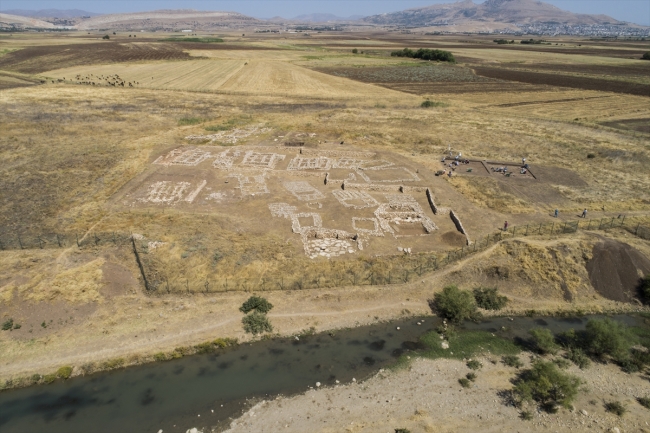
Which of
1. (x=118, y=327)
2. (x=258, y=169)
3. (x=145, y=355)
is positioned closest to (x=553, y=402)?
(x=145, y=355)

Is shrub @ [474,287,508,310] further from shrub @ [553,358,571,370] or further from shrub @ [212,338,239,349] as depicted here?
shrub @ [212,338,239,349]

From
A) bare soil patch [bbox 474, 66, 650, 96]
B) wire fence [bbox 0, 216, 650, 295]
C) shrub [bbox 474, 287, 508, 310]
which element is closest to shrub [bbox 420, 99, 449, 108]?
bare soil patch [bbox 474, 66, 650, 96]

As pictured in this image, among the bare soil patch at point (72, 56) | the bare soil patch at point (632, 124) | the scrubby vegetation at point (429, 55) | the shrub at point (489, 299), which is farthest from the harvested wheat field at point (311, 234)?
the scrubby vegetation at point (429, 55)

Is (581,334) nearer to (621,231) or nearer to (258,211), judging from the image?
(621,231)

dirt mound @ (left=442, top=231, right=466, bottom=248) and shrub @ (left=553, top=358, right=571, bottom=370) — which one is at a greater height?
dirt mound @ (left=442, top=231, right=466, bottom=248)

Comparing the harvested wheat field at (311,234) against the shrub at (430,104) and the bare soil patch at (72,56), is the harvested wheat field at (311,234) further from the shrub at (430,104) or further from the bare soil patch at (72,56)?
the bare soil patch at (72,56)
